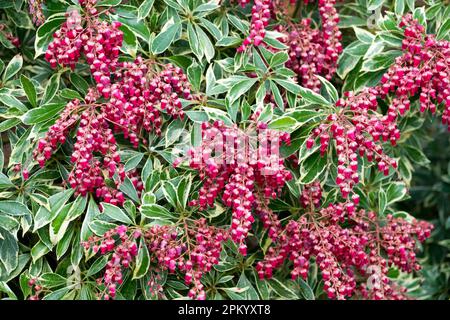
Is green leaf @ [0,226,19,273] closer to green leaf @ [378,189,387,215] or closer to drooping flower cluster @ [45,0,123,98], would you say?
drooping flower cluster @ [45,0,123,98]

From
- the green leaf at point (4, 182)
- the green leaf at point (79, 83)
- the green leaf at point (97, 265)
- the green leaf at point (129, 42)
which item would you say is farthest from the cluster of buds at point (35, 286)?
the green leaf at point (129, 42)

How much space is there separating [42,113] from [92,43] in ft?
0.91

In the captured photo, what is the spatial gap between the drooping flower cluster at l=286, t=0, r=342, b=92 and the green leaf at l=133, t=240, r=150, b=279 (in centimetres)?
70

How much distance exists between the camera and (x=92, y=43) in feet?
5.85

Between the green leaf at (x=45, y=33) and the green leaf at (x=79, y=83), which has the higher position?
the green leaf at (x=45, y=33)

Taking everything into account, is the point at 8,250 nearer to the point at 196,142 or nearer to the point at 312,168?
the point at 196,142

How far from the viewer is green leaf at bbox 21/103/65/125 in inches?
74.7

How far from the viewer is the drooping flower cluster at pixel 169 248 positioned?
1843mm

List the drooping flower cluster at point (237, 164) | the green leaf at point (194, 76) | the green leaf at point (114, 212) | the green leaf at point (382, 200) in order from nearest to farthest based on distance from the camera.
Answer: the drooping flower cluster at point (237, 164) → the green leaf at point (114, 212) → the green leaf at point (194, 76) → the green leaf at point (382, 200)

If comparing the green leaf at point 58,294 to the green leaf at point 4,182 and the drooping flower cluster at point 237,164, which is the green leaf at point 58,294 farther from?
the drooping flower cluster at point 237,164

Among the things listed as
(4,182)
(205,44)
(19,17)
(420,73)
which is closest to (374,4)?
(420,73)

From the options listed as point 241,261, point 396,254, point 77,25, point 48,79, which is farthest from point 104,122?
point 396,254

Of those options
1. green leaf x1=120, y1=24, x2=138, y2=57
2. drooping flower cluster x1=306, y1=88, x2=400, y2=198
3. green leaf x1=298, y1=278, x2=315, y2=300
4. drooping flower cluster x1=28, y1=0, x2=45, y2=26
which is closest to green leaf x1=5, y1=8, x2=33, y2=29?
drooping flower cluster x1=28, y1=0, x2=45, y2=26

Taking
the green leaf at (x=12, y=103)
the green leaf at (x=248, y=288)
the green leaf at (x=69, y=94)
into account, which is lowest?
the green leaf at (x=248, y=288)
